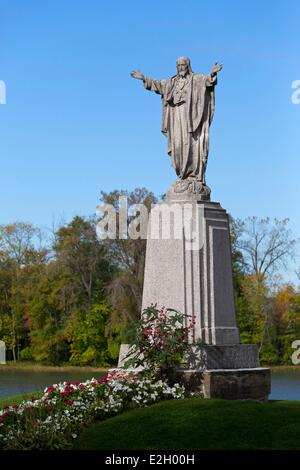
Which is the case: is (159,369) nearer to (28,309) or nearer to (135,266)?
(135,266)

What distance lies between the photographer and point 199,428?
933 cm

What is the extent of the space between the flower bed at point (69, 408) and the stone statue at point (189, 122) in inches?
143

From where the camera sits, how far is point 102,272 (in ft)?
156

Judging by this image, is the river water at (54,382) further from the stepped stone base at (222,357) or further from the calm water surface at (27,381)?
the stepped stone base at (222,357)

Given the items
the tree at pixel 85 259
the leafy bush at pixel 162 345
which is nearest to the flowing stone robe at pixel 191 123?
the leafy bush at pixel 162 345

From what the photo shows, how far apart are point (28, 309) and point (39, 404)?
4203 centimetres

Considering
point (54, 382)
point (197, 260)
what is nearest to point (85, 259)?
point (54, 382)

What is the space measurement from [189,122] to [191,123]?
0.04m

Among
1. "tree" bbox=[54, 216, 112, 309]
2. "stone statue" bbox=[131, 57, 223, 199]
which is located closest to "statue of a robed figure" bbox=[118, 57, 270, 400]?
"stone statue" bbox=[131, 57, 223, 199]

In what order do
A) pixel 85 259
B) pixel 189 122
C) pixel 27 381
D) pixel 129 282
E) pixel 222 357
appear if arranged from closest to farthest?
pixel 222 357 → pixel 189 122 → pixel 27 381 → pixel 129 282 → pixel 85 259

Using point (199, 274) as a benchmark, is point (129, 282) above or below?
above

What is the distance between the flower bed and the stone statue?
3637mm

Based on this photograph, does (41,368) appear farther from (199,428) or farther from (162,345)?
(199,428)

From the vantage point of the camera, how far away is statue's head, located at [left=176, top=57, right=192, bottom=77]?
536 inches
